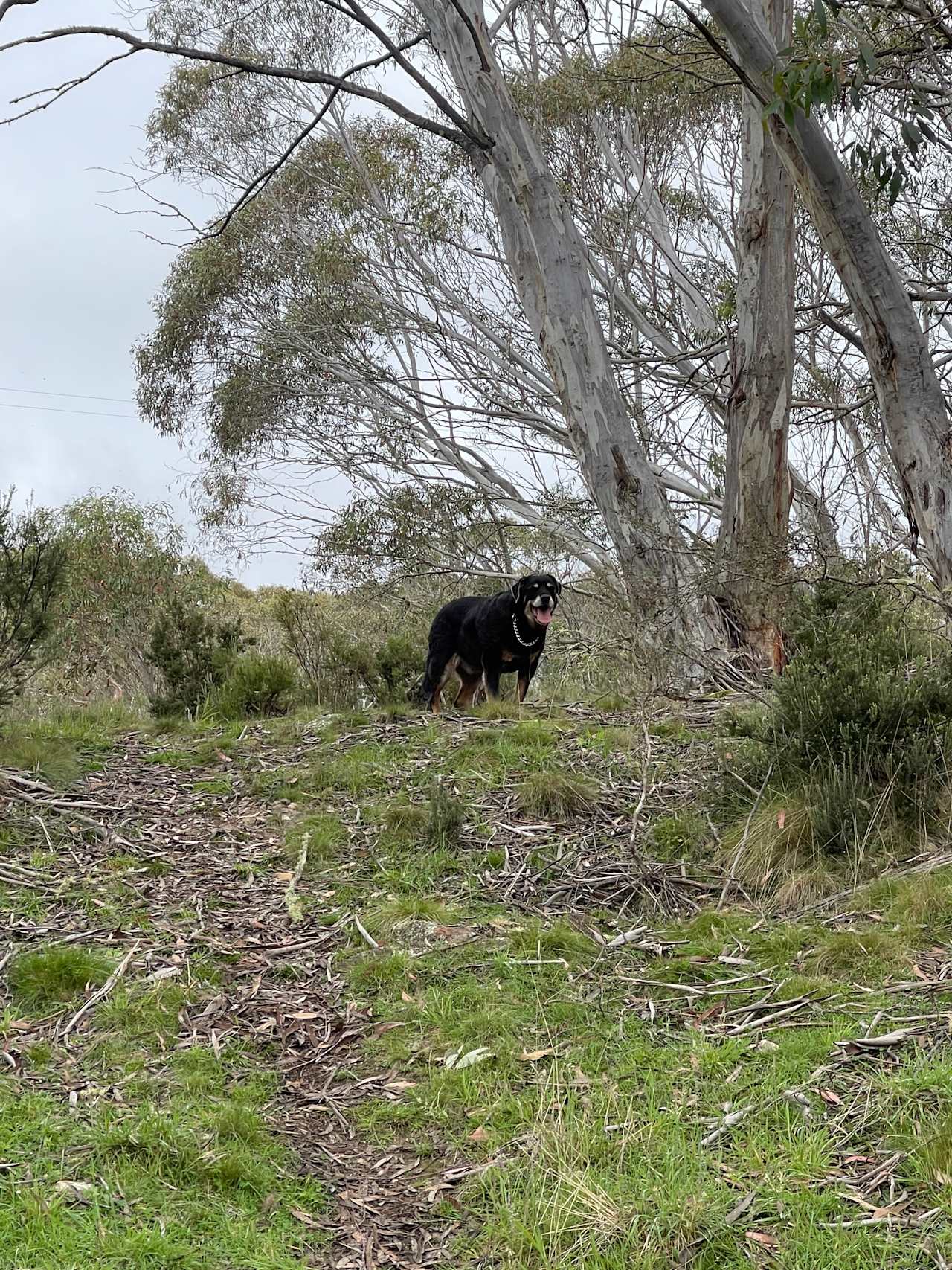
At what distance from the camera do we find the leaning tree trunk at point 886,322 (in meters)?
6.40

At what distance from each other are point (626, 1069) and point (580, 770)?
302 cm

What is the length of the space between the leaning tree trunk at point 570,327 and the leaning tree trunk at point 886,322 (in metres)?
2.88

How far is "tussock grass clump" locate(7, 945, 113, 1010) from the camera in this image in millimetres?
4586

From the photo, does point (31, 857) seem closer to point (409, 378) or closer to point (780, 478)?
point (780, 478)

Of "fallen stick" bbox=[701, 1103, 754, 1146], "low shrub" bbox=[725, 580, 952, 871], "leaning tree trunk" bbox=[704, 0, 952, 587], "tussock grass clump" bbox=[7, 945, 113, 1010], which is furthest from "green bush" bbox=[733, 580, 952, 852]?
"tussock grass clump" bbox=[7, 945, 113, 1010]

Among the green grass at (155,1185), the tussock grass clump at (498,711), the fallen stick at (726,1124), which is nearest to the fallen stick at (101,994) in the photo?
the green grass at (155,1185)

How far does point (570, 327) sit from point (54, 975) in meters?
6.65

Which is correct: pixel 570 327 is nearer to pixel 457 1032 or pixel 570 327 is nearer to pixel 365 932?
pixel 365 932

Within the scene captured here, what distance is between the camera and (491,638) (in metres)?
9.34

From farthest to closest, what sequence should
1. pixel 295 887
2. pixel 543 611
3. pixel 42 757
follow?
pixel 543 611 < pixel 42 757 < pixel 295 887

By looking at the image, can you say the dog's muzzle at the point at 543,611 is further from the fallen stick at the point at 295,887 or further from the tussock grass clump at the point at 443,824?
the fallen stick at the point at 295,887

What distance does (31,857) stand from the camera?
5863 mm

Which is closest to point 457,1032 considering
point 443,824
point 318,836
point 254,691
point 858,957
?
point 858,957

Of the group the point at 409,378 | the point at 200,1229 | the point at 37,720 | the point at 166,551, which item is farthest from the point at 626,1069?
the point at 166,551
